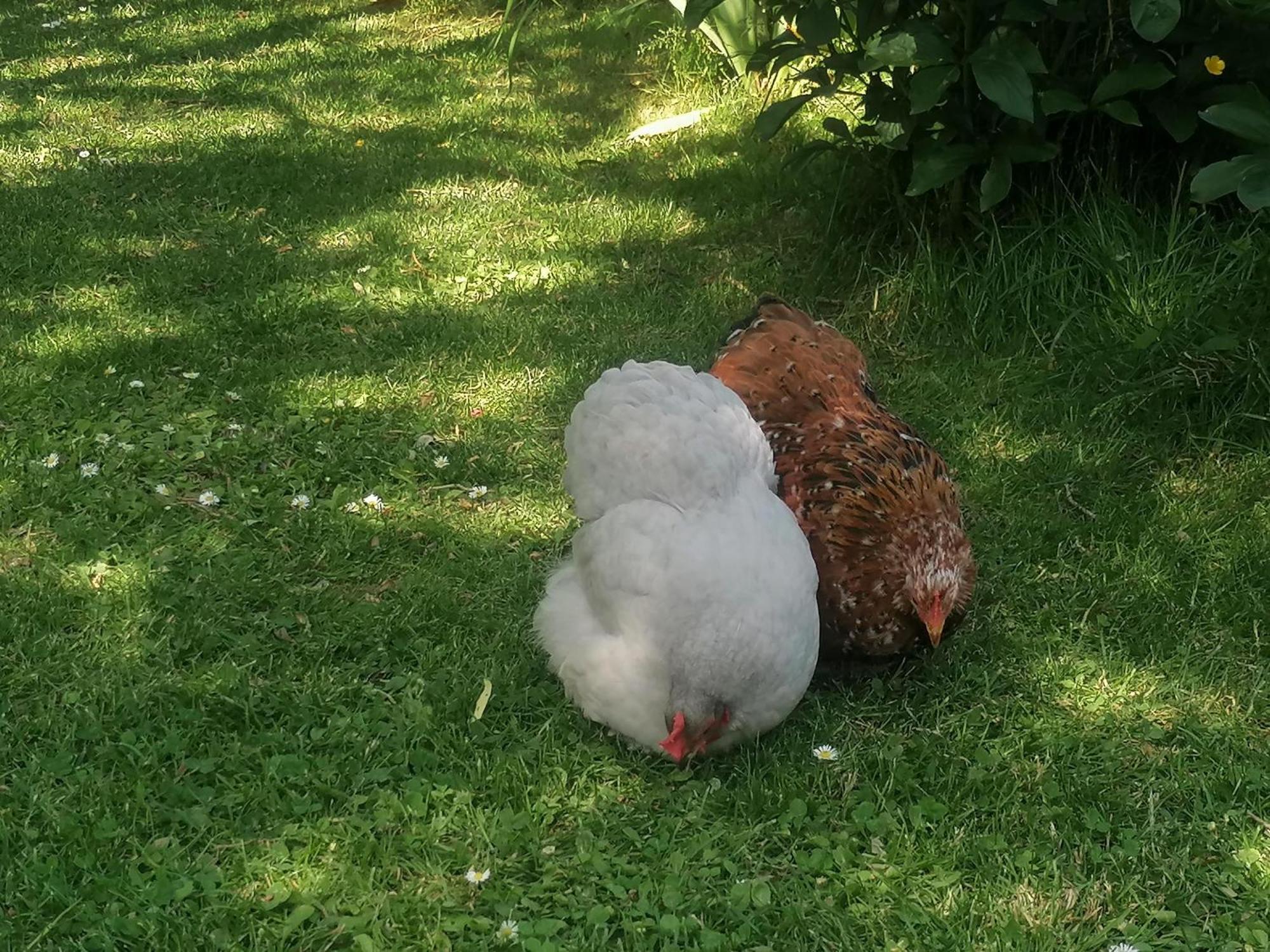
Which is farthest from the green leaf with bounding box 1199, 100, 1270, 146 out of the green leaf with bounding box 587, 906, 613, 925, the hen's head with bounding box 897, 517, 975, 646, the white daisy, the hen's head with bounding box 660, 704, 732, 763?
the white daisy

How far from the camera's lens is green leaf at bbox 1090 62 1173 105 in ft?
11.6

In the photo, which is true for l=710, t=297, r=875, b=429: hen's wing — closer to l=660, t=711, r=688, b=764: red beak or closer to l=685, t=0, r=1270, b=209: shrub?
l=685, t=0, r=1270, b=209: shrub

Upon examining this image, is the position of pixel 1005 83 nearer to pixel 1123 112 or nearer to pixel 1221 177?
pixel 1123 112

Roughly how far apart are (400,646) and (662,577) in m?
0.85

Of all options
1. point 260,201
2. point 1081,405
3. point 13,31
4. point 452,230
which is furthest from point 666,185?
point 13,31

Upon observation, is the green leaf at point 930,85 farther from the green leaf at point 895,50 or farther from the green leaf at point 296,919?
the green leaf at point 296,919

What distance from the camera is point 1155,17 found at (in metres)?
3.16

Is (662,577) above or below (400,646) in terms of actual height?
above

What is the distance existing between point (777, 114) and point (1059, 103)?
0.92m

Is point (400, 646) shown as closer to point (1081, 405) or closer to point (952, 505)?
point (952, 505)

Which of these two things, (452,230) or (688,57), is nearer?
(452,230)

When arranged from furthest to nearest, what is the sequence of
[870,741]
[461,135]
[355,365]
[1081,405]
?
[461,135] < [355,365] < [1081,405] < [870,741]

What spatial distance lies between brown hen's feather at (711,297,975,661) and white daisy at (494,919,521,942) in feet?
3.31

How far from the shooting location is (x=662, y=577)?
2508mm
